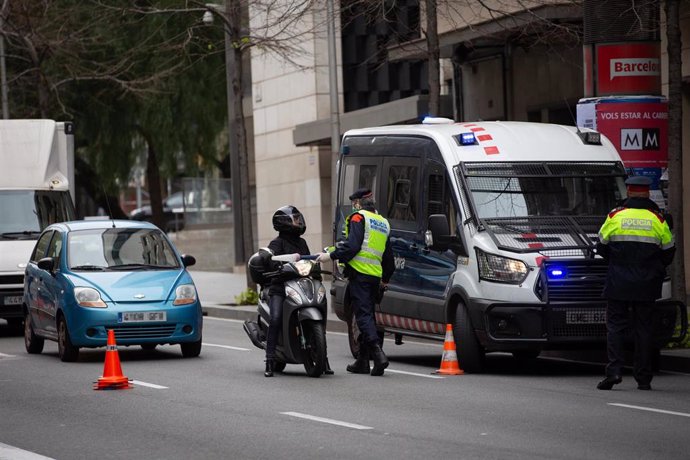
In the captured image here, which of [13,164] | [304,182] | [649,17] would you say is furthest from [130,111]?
[649,17]

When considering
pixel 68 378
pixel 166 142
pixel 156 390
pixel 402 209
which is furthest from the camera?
pixel 166 142

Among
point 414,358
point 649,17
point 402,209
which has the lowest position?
point 414,358

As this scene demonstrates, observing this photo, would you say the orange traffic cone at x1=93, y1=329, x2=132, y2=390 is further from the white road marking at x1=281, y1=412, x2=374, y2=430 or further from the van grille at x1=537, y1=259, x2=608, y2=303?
the van grille at x1=537, y1=259, x2=608, y2=303

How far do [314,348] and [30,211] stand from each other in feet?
31.2

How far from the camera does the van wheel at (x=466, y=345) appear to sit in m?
14.9

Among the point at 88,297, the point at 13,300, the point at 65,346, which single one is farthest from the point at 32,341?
the point at 13,300

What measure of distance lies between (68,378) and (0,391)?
45.6 inches

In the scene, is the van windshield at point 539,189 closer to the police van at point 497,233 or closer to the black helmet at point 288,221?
the police van at point 497,233

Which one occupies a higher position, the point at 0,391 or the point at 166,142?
the point at 166,142

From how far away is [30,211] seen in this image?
22.9 m

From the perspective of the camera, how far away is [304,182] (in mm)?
35500

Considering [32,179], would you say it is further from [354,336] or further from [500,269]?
[500,269]

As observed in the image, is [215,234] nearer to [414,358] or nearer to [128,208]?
[414,358]

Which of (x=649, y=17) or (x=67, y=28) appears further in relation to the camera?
(x=67, y=28)
